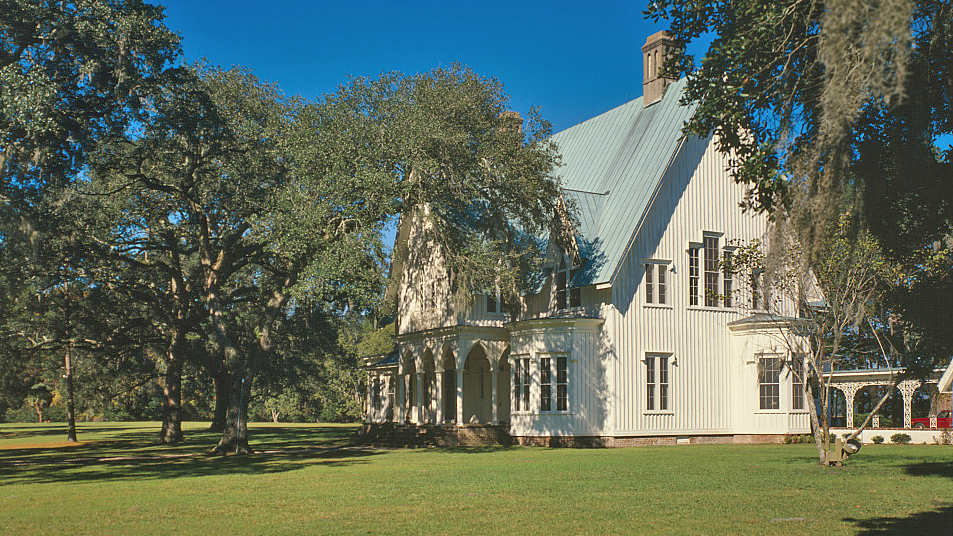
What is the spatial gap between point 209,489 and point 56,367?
107ft

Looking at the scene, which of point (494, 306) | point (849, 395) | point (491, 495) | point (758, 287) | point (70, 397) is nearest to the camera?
point (491, 495)

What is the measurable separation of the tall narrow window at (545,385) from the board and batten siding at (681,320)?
235 cm

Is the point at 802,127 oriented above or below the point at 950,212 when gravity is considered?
above

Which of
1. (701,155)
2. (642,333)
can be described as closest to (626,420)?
(642,333)

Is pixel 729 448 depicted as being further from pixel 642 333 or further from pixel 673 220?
pixel 673 220

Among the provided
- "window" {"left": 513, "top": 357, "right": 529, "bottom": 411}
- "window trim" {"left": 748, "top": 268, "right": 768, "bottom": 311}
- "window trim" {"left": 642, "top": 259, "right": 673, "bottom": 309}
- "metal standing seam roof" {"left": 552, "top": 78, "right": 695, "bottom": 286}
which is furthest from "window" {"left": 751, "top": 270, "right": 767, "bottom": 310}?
"window" {"left": 513, "top": 357, "right": 529, "bottom": 411}

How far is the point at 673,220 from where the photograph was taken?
31.5 meters

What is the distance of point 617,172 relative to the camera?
3444 cm

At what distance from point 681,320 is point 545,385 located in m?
5.75

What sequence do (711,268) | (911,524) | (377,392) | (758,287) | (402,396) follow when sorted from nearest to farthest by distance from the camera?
(911,524)
(758,287)
(711,268)
(402,396)
(377,392)

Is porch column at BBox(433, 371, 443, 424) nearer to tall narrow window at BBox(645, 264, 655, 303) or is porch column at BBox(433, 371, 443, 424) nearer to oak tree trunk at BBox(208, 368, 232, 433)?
tall narrow window at BBox(645, 264, 655, 303)

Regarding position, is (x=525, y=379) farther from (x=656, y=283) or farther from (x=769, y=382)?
(x=769, y=382)

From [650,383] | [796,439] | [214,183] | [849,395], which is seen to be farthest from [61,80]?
[849,395]

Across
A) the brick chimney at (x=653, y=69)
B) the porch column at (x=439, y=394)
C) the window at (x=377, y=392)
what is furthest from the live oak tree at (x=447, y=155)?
the window at (x=377, y=392)
